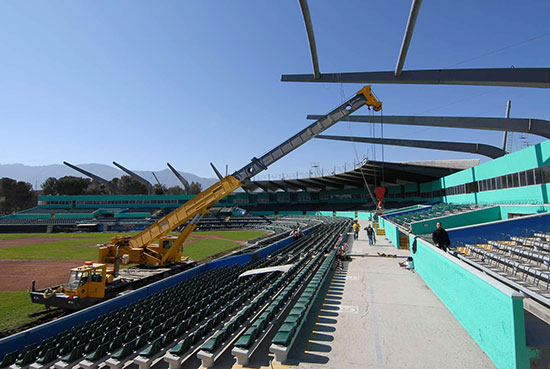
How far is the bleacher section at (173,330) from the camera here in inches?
236

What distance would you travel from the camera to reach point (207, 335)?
23.1 feet

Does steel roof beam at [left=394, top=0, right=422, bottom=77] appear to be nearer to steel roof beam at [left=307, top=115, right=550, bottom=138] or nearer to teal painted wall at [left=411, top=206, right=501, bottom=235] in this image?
steel roof beam at [left=307, top=115, right=550, bottom=138]

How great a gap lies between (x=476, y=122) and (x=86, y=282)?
94.4 feet

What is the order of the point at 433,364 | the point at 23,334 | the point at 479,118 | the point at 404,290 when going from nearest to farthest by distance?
the point at 433,364
the point at 23,334
the point at 404,290
the point at 479,118

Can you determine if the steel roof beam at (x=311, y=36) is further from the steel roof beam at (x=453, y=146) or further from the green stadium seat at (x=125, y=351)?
the steel roof beam at (x=453, y=146)

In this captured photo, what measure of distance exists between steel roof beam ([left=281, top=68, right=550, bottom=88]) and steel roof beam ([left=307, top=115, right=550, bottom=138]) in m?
2.92

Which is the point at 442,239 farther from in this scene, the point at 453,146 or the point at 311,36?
the point at 453,146

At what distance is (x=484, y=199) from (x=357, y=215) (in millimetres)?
24641

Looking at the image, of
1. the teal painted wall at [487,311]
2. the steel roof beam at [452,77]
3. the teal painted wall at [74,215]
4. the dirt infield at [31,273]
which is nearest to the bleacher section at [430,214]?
the steel roof beam at [452,77]

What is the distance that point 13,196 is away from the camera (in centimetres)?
9800

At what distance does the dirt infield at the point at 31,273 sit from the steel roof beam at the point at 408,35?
78.2 feet

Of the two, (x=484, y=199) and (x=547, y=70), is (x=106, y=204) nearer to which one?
(x=484, y=199)

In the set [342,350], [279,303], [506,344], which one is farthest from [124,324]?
[506,344]

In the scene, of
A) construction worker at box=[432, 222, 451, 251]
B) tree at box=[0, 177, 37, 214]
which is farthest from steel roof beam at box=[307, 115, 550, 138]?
tree at box=[0, 177, 37, 214]
